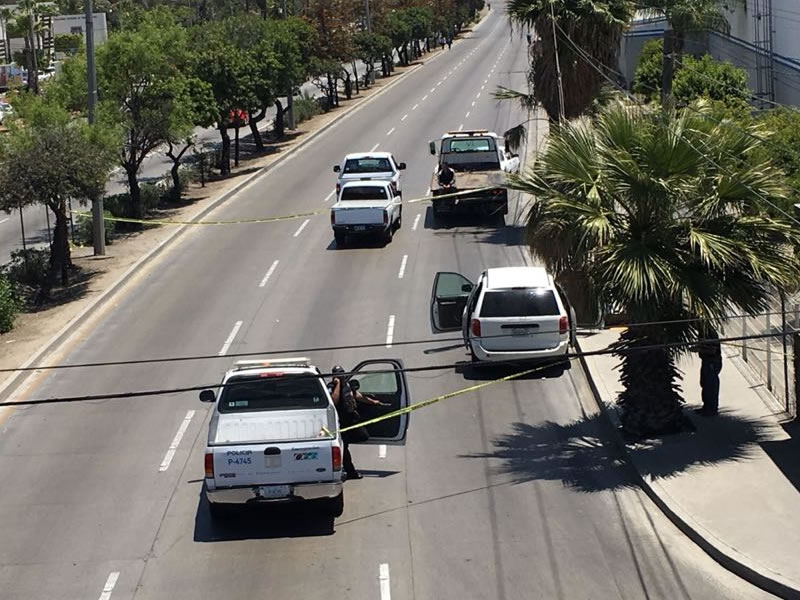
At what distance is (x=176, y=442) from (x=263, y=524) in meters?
3.83

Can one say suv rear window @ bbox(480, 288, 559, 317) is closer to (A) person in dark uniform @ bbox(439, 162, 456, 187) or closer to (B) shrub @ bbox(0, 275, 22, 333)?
(B) shrub @ bbox(0, 275, 22, 333)

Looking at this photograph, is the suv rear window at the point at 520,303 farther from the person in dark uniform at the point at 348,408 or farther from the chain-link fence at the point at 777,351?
the person in dark uniform at the point at 348,408

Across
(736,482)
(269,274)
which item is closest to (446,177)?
(269,274)

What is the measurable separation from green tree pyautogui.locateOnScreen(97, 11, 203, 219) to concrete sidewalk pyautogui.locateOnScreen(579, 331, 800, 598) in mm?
21292

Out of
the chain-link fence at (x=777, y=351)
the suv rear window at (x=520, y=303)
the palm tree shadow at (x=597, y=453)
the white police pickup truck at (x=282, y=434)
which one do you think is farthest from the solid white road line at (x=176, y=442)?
the chain-link fence at (x=777, y=351)

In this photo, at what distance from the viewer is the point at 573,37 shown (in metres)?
33.6

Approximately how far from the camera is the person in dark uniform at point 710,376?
18.5m

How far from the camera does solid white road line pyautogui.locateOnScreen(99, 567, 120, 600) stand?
539 inches

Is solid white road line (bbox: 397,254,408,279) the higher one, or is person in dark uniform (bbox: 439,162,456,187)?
person in dark uniform (bbox: 439,162,456,187)

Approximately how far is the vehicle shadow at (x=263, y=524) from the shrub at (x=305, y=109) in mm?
49953

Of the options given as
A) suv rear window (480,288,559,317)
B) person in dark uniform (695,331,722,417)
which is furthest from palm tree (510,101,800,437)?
suv rear window (480,288,559,317)

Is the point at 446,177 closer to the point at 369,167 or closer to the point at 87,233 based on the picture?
the point at 369,167

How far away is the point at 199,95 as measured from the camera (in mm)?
45000

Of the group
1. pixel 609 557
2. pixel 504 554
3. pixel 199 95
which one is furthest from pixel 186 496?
pixel 199 95
